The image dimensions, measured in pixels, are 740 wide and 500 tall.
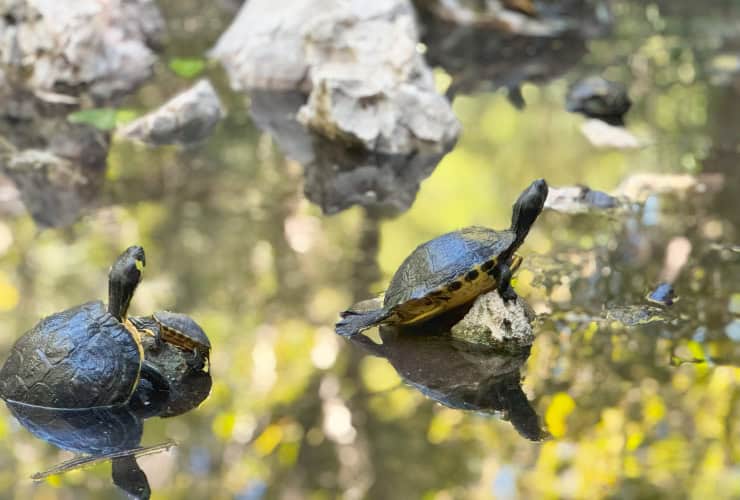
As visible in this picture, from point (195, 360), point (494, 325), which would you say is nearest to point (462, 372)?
point (494, 325)

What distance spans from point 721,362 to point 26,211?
132 inches

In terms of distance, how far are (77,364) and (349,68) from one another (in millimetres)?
3660

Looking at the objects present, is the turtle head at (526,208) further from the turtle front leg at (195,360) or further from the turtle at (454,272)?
the turtle front leg at (195,360)

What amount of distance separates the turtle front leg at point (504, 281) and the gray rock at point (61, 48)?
4.25 meters

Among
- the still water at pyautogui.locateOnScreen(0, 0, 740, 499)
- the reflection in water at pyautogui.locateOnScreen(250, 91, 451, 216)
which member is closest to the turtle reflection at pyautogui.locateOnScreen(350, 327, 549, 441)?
the still water at pyautogui.locateOnScreen(0, 0, 740, 499)

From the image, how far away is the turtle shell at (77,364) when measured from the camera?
2682 mm

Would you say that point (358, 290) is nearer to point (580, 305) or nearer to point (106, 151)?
point (580, 305)

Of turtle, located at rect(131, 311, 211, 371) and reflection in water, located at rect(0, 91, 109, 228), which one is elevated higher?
turtle, located at rect(131, 311, 211, 371)

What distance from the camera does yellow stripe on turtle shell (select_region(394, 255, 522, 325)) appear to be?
9.92 feet

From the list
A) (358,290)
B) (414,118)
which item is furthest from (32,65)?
(358,290)

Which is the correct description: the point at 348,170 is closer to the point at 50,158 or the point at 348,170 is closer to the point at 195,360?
the point at 50,158

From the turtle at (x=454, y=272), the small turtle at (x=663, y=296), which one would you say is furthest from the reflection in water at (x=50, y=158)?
the small turtle at (x=663, y=296)

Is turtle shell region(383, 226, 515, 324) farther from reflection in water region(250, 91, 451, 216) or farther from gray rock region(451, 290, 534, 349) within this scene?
reflection in water region(250, 91, 451, 216)

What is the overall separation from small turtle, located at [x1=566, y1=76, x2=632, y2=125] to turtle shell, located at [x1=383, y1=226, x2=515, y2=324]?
11.2 feet
